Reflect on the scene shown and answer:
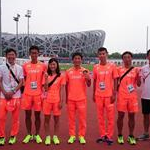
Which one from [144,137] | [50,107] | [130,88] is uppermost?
[130,88]

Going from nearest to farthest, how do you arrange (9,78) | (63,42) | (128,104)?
1. (9,78)
2. (128,104)
3. (63,42)

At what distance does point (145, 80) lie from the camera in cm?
638

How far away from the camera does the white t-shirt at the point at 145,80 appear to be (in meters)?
6.32

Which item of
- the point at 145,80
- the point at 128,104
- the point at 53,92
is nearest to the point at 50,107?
the point at 53,92

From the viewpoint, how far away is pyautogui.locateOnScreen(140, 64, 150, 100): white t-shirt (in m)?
6.32

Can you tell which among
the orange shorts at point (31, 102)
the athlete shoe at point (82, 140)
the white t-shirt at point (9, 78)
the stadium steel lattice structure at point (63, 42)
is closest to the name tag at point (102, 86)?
the athlete shoe at point (82, 140)

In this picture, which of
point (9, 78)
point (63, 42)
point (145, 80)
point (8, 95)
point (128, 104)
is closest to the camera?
point (8, 95)

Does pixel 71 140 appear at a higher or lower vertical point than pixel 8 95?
lower

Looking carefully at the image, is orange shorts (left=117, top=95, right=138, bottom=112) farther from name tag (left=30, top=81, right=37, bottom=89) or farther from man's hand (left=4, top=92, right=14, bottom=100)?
man's hand (left=4, top=92, right=14, bottom=100)

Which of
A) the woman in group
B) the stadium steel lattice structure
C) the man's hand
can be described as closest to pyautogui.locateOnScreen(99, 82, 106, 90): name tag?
the woman in group

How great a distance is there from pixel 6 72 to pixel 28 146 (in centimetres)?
140

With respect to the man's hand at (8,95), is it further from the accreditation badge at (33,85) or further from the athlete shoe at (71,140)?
the athlete shoe at (71,140)

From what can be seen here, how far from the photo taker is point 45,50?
93500 millimetres

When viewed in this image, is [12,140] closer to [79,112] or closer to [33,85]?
[33,85]
